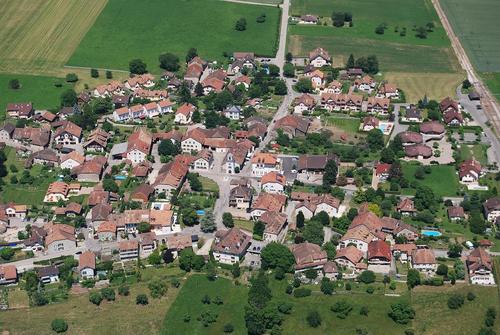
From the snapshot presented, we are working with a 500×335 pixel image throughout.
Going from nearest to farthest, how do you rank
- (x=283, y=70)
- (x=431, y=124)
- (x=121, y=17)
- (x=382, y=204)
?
(x=382, y=204)
(x=431, y=124)
(x=283, y=70)
(x=121, y=17)

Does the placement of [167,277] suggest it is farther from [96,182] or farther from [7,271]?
[96,182]

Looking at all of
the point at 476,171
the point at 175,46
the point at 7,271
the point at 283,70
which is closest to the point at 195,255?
the point at 7,271

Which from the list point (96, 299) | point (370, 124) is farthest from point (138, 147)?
point (370, 124)

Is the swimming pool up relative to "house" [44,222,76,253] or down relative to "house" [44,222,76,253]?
up

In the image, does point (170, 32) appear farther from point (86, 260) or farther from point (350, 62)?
point (86, 260)

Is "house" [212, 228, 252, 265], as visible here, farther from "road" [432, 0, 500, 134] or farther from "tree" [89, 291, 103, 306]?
"road" [432, 0, 500, 134]

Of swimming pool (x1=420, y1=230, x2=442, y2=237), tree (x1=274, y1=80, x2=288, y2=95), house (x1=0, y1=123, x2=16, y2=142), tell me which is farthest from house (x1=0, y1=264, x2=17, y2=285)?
tree (x1=274, y1=80, x2=288, y2=95)

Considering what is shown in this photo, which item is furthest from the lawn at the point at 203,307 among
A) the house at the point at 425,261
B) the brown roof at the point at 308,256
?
the house at the point at 425,261
